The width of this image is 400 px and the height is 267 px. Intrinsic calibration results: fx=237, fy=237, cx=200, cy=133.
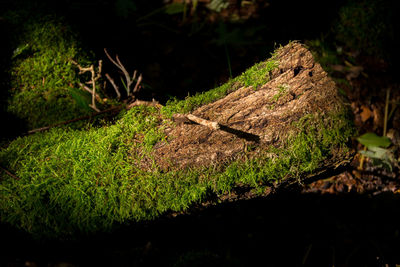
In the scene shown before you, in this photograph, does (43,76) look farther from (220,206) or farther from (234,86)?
(220,206)

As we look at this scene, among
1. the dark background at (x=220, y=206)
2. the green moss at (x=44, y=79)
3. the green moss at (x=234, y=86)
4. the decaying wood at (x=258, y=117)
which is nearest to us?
the decaying wood at (x=258, y=117)

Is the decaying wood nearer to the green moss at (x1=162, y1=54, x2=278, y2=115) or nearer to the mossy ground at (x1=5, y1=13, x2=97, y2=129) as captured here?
the green moss at (x1=162, y1=54, x2=278, y2=115)

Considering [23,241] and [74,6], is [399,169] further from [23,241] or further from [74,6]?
[74,6]

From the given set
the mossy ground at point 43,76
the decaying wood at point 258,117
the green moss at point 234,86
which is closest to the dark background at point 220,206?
the mossy ground at point 43,76

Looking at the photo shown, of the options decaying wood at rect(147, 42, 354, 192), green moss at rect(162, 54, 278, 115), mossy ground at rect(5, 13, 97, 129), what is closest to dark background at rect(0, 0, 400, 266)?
mossy ground at rect(5, 13, 97, 129)

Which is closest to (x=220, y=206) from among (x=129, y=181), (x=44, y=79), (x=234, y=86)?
(x=129, y=181)

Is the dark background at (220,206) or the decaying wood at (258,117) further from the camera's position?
the dark background at (220,206)

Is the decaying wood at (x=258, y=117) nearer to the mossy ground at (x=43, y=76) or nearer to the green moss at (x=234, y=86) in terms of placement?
the green moss at (x=234, y=86)
